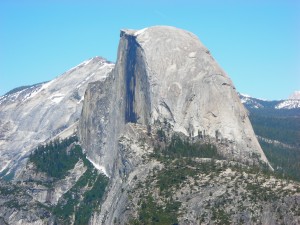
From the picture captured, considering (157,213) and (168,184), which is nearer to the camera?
(157,213)

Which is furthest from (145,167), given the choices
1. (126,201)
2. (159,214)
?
(159,214)

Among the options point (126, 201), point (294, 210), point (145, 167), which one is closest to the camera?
point (294, 210)

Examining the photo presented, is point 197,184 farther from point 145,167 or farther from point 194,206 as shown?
point 145,167

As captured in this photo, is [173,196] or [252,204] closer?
[252,204]

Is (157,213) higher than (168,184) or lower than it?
lower

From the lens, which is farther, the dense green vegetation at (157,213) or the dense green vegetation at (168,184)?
the dense green vegetation at (168,184)

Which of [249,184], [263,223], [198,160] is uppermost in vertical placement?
[198,160]

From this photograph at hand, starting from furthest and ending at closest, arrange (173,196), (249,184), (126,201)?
(126,201) < (173,196) < (249,184)

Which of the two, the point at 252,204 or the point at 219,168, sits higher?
the point at 219,168

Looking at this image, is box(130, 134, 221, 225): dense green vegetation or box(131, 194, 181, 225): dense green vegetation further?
box(130, 134, 221, 225): dense green vegetation
